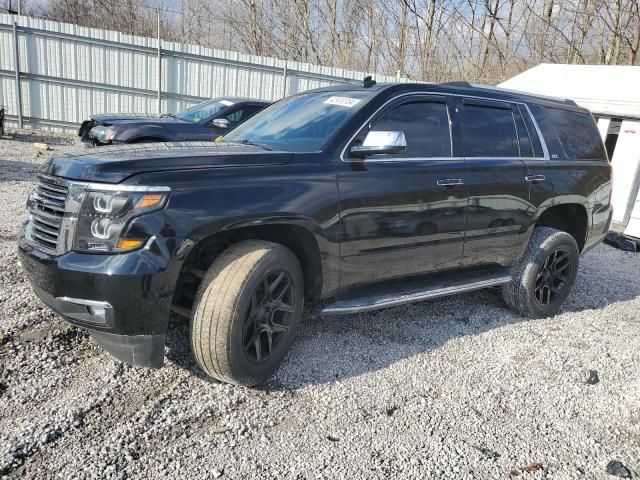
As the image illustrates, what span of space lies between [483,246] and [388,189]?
4.02ft

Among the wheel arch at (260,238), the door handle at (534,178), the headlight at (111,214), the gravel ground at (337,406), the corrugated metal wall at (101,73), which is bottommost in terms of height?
the gravel ground at (337,406)

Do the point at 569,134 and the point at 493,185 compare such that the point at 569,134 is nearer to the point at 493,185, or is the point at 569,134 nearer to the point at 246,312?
the point at 493,185

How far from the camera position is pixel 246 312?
2.93 metres

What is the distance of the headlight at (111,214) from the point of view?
2596mm

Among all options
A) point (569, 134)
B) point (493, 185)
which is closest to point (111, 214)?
point (493, 185)

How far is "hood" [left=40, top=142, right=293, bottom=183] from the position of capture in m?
2.67

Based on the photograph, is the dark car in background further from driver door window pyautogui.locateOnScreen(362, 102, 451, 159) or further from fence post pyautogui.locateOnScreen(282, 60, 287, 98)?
fence post pyautogui.locateOnScreen(282, 60, 287, 98)

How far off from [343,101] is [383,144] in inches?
27.7

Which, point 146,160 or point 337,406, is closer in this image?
point 146,160

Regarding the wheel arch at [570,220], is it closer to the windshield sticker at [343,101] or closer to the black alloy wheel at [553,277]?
the black alloy wheel at [553,277]

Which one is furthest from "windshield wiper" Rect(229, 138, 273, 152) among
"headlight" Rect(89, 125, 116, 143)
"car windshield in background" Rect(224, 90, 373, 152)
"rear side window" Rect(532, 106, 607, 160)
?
"headlight" Rect(89, 125, 116, 143)

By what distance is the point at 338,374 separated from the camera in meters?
3.39

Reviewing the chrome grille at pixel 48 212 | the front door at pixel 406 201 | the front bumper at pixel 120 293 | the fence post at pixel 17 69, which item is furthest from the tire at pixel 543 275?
the fence post at pixel 17 69

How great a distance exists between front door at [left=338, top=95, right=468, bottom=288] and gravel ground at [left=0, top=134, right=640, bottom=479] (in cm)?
67
